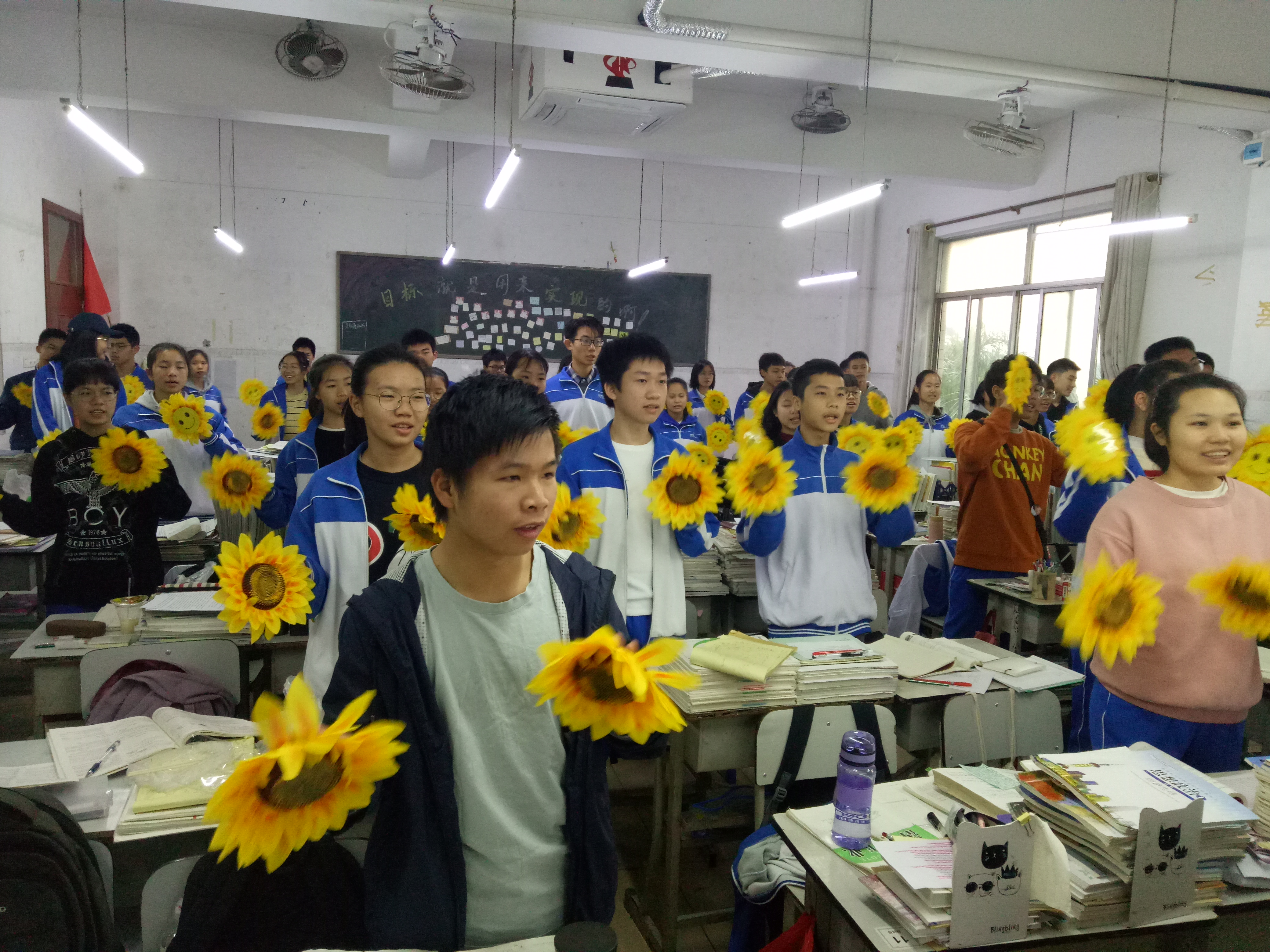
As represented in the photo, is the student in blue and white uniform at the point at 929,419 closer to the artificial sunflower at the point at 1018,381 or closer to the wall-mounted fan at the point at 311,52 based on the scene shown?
the artificial sunflower at the point at 1018,381

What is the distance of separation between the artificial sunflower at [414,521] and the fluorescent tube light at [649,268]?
7.25 metres

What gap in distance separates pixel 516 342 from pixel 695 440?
6005 millimetres

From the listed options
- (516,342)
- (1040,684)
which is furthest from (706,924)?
(516,342)

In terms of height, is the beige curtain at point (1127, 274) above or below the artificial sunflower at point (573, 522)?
above

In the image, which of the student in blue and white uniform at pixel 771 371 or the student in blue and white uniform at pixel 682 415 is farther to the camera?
the student in blue and white uniform at pixel 771 371

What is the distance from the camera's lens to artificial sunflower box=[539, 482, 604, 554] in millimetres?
2352

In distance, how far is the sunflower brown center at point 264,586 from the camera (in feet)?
6.77

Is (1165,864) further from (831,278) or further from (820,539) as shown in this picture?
(831,278)

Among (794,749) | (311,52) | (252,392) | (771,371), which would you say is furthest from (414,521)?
(311,52)

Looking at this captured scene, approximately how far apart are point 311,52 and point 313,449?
516 cm

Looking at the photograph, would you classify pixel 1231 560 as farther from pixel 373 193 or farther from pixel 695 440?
pixel 373 193

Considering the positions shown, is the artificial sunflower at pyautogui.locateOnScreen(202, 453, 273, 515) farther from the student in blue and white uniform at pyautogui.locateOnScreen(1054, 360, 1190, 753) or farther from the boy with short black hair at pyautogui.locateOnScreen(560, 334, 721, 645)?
the student in blue and white uniform at pyautogui.locateOnScreen(1054, 360, 1190, 753)

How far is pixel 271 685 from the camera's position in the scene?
2848mm

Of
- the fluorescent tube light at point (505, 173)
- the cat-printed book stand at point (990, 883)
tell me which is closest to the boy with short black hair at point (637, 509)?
the cat-printed book stand at point (990, 883)
